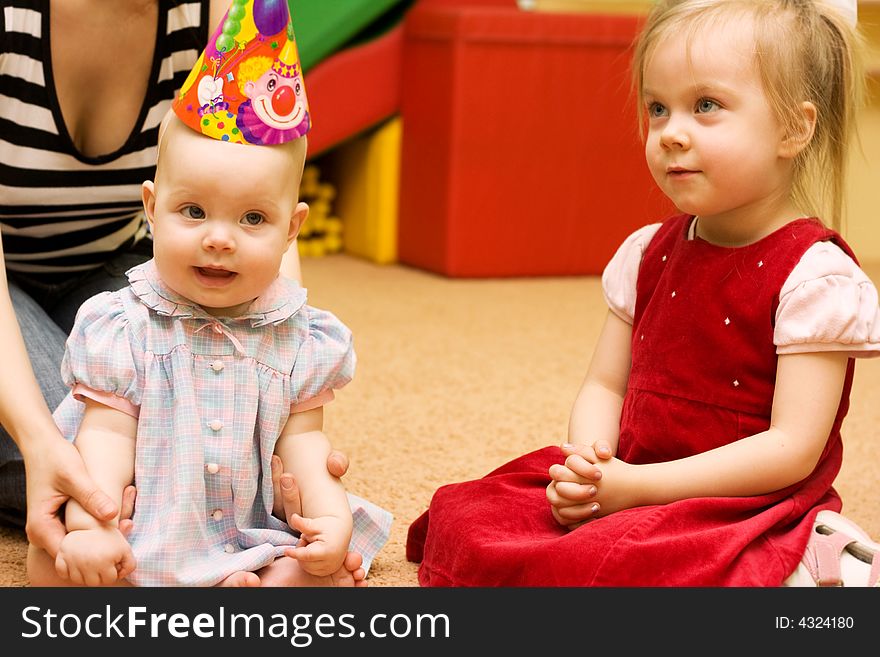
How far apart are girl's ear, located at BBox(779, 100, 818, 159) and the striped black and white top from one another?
2.00ft

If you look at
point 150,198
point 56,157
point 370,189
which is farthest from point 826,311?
point 370,189

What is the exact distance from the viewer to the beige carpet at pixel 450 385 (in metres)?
1.30

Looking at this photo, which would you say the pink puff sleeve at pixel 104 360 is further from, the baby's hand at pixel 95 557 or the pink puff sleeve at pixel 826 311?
the pink puff sleeve at pixel 826 311

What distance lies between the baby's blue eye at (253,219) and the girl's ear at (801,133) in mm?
415

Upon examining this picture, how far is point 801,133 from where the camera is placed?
3.13ft

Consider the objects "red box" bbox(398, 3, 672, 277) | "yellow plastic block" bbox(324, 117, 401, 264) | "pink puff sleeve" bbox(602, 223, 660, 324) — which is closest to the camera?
"pink puff sleeve" bbox(602, 223, 660, 324)

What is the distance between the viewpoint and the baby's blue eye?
89cm

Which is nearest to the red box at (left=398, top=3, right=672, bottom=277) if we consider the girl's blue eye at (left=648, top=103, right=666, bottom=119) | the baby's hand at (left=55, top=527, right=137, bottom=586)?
the girl's blue eye at (left=648, top=103, right=666, bottom=119)

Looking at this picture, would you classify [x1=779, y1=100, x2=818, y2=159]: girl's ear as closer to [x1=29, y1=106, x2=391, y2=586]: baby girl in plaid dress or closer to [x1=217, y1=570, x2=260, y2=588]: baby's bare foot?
[x1=29, y1=106, x2=391, y2=586]: baby girl in plaid dress

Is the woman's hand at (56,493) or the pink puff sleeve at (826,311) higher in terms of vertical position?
the pink puff sleeve at (826,311)

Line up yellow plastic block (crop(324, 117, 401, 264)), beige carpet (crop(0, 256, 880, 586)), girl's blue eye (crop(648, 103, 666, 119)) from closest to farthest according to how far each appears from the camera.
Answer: girl's blue eye (crop(648, 103, 666, 119)), beige carpet (crop(0, 256, 880, 586)), yellow plastic block (crop(324, 117, 401, 264))

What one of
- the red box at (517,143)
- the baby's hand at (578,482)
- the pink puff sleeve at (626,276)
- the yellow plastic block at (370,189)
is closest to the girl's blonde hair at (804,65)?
the pink puff sleeve at (626,276)
